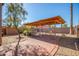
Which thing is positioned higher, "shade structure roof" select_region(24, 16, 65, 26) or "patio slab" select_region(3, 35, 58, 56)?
"shade structure roof" select_region(24, 16, 65, 26)

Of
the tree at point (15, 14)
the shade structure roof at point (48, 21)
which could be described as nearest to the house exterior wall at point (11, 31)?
the tree at point (15, 14)

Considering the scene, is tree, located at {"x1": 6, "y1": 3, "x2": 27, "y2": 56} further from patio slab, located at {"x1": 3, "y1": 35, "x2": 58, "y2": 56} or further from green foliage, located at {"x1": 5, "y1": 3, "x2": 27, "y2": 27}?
patio slab, located at {"x1": 3, "y1": 35, "x2": 58, "y2": 56}

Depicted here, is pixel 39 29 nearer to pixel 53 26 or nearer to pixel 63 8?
pixel 53 26

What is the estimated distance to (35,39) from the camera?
2.88m

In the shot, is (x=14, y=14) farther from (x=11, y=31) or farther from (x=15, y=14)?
(x=11, y=31)

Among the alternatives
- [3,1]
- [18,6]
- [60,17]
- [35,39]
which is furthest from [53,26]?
[3,1]

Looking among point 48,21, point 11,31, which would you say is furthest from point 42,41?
point 11,31

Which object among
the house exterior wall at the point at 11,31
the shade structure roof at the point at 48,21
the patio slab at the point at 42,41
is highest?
the shade structure roof at the point at 48,21

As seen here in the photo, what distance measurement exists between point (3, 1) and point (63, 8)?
93 centimetres

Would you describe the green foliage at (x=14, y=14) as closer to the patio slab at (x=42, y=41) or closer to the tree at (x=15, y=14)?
the tree at (x=15, y=14)

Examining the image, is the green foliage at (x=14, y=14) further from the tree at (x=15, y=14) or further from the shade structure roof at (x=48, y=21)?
the shade structure roof at (x=48, y=21)

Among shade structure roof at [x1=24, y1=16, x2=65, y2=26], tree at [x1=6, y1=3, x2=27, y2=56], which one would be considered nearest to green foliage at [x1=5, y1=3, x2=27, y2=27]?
tree at [x1=6, y1=3, x2=27, y2=56]

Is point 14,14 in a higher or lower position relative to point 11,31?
higher

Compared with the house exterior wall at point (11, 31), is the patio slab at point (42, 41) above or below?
below
